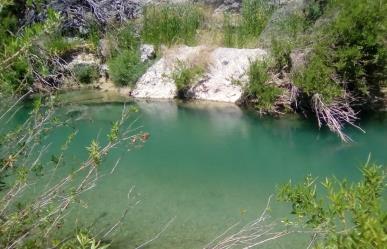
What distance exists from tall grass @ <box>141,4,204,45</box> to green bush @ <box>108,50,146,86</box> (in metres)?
0.96

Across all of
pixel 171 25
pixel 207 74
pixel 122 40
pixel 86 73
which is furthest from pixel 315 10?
pixel 86 73

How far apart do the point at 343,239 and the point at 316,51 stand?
895 cm

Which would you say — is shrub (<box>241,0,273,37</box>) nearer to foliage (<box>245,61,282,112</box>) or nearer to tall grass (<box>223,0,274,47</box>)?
tall grass (<box>223,0,274,47</box>)

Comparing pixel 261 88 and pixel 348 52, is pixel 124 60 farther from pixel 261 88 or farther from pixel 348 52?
pixel 348 52

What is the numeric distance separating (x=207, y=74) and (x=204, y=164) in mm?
4608

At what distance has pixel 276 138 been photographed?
9789mm

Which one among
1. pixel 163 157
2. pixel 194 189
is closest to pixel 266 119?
pixel 163 157

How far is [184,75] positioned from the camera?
12398mm

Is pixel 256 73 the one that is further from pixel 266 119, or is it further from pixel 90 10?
pixel 90 10

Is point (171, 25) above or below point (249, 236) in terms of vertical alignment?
above

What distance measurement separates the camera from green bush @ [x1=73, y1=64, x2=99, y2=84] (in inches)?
538

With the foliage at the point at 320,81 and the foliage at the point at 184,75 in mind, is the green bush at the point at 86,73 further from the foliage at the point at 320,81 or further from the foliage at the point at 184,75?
the foliage at the point at 320,81

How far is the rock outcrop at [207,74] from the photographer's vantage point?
12.4 metres

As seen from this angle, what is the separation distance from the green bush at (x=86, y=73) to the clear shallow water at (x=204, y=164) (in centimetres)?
205
